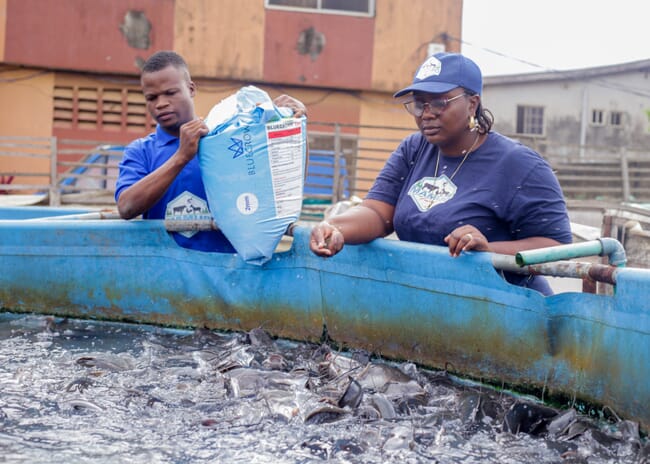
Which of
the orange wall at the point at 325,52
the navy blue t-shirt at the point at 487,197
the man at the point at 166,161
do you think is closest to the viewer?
the navy blue t-shirt at the point at 487,197

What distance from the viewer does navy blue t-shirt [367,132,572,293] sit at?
338 cm

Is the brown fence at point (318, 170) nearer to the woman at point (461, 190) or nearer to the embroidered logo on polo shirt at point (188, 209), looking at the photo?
the embroidered logo on polo shirt at point (188, 209)

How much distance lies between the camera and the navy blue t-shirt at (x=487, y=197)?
338cm

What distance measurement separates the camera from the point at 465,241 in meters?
3.28

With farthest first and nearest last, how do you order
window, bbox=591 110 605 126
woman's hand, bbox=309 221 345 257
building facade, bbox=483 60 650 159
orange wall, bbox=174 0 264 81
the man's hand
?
window, bbox=591 110 605 126 → building facade, bbox=483 60 650 159 → orange wall, bbox=174 0 264 81 → the man's hand → woman's hand, bbox=309 221 345 257

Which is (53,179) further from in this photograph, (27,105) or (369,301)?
(369,301)

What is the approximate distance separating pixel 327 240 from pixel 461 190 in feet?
2.14

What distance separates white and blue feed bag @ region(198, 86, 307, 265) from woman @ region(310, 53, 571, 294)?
39 cm

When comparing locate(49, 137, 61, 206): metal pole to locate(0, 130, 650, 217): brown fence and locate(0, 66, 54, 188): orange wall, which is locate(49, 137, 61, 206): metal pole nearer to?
locate(0, 130, 650, 217): brown fence

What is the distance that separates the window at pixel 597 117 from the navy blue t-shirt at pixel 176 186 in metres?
22.2

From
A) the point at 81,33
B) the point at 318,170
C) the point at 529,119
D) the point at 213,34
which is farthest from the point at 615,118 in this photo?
the point at 81,33

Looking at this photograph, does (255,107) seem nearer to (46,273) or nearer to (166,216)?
(166,216)

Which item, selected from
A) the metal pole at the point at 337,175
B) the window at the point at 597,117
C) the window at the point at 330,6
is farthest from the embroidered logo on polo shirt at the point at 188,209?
the window at the point at 597,117

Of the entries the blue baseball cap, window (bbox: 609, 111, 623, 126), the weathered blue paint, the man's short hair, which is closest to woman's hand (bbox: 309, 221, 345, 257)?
the weathered blue paint
